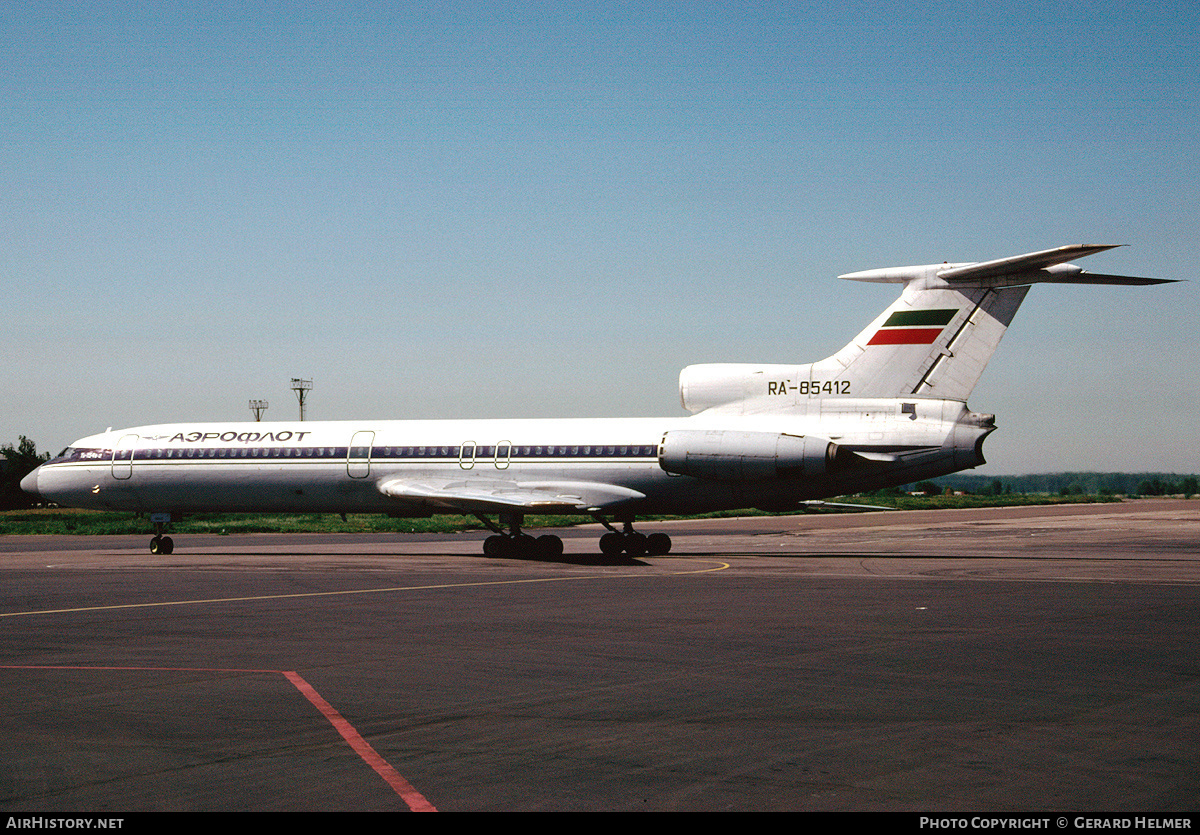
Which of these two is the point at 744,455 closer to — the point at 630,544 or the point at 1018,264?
the point at 630,544

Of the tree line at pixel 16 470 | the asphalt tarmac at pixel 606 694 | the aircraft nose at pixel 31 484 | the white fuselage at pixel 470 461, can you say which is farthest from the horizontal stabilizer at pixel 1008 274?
the tree line at pixel 16 470

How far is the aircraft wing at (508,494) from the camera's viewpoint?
92.3 ft

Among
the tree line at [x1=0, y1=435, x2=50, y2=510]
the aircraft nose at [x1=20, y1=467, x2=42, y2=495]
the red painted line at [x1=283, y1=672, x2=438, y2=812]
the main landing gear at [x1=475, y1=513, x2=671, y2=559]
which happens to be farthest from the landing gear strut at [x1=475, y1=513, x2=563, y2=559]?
the tree line at [x1=0, y1=435, x2=50, y2=510]

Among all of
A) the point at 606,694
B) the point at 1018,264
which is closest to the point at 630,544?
the point at 1018,264

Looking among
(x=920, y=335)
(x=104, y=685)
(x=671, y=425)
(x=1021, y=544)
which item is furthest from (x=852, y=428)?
(x=104, y=685)

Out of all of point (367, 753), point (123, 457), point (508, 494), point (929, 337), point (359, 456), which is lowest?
point (367, 753)

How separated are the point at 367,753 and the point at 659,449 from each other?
20419 mm

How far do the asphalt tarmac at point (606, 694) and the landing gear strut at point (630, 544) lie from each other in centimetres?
782

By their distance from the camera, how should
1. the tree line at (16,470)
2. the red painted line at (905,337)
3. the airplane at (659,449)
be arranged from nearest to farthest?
the airplane at (659,449) < the red painted line at (905,337) < the tree line at (16,470)

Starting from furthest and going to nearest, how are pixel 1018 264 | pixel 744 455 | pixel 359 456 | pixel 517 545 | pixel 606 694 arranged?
1. pixel 359 456
2. pixel 517 545
3. pixel 744 455
4. pixel 1018 264
5. pixel 606 694

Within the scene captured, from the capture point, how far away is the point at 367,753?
7500 mm

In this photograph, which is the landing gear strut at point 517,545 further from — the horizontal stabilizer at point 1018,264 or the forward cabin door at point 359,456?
the horizontal stabilizer at point 1018,264

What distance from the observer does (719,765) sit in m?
7.12

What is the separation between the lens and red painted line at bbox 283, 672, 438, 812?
6.31 metres
